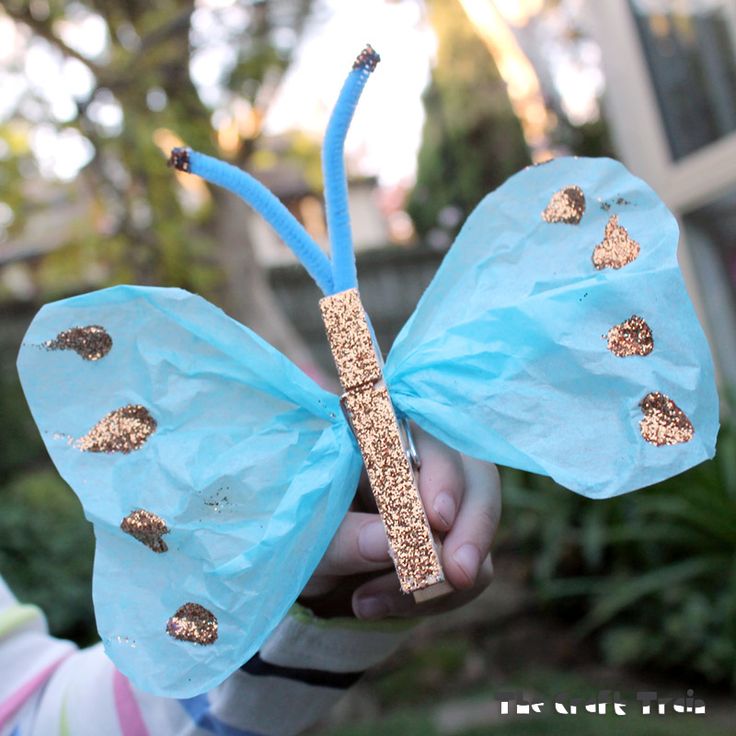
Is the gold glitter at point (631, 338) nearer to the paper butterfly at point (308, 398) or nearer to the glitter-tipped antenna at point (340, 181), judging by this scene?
the paper butterfly at point (308, 398)

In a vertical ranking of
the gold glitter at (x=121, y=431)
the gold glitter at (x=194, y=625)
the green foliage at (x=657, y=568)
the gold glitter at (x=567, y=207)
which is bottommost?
the green foliage at (x=657, y=568)

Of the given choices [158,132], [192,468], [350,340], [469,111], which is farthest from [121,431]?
[469,111]

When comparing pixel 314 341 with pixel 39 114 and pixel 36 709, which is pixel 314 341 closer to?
pixel 39 114

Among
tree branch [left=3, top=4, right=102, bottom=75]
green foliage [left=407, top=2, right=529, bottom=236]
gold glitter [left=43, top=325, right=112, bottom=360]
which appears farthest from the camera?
green foliage [left=407, top=2, right=529, bottom=236]

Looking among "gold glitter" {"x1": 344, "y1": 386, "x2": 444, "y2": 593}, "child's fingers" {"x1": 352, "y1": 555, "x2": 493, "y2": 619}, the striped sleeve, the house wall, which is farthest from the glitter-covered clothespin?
the house wall

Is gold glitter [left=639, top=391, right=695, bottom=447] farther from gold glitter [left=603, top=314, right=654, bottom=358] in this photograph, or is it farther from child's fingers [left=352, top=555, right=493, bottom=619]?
child's fingers [left=352, top=555, right=493, bottom=619]

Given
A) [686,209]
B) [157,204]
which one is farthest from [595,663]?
[157,204]

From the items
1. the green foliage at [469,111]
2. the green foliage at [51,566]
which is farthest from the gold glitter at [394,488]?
the green foliage at [469,111]
